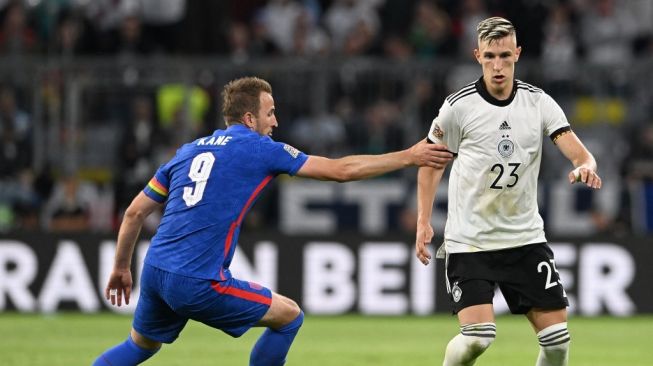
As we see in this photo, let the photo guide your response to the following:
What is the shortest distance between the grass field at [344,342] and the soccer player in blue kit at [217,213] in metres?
3.44

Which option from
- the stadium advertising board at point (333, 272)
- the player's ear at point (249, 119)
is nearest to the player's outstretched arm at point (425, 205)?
the player's ear at point (249, 119)

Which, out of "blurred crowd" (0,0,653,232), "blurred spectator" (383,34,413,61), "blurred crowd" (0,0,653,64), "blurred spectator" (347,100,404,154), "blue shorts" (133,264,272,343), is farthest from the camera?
"blurred spectator" (383,34,413,61)

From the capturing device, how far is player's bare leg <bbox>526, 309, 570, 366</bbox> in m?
8.34

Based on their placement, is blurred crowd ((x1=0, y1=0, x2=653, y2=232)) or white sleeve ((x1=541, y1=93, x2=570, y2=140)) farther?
blurred crowd ((x1=0, y1=0, x2=653, y2=232))

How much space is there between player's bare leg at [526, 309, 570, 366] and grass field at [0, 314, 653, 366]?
10.9ft

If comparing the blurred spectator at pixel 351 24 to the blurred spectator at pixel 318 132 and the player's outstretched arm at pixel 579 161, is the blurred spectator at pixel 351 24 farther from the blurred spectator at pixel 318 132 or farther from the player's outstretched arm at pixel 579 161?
the player's outstretched arm at pixel 579 161

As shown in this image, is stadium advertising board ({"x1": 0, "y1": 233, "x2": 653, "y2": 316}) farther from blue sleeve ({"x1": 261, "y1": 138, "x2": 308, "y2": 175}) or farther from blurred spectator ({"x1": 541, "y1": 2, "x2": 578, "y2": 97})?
blue sleeve ({"x1": 261, "y1": 138, "x2": 308, "y2": 175})

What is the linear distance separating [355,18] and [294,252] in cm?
429

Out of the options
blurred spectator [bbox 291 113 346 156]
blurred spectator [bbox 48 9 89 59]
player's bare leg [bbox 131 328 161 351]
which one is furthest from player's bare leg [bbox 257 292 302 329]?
blurred spectator [bbox 48 9 89 59]

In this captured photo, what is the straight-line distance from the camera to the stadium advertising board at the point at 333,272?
54.5ft

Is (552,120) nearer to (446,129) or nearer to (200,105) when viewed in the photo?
(446,129)

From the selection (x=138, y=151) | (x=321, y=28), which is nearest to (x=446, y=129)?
(x=138, y=151)

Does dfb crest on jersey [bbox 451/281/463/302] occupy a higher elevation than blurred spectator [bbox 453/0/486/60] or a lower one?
lower

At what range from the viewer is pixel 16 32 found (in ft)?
61.0
